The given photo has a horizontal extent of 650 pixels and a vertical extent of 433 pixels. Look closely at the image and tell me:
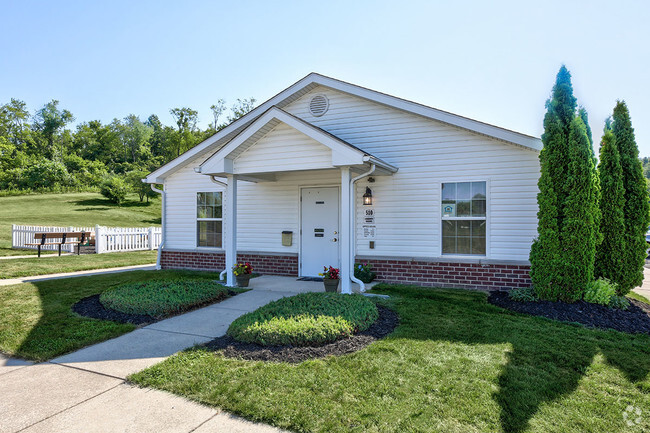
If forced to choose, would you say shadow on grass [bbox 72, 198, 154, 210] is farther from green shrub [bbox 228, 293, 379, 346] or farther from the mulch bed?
green shrub [bbox 228, 293, 379, 346]

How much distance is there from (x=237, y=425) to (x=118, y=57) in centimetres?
1389

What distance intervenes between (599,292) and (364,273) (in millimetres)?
4297

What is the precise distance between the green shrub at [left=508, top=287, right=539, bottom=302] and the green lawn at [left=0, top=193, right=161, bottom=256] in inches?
860

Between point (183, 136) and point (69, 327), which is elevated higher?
point (183, 136)

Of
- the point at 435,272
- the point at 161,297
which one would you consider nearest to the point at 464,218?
the point at 435,272

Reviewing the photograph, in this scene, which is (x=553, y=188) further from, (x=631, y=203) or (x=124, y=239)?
(x=124, y=239)

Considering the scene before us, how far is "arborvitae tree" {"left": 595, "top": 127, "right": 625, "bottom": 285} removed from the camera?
23.0ft

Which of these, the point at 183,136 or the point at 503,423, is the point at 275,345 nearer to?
the point at 503,423

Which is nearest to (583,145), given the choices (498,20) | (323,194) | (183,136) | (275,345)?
(498,20)

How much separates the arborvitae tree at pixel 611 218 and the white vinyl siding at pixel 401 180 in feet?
3.81

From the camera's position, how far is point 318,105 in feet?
31.4

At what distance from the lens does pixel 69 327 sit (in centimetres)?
521

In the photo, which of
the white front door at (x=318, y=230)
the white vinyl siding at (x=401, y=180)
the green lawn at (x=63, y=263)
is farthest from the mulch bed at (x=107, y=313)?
the green lawn at (x=63, y=263)

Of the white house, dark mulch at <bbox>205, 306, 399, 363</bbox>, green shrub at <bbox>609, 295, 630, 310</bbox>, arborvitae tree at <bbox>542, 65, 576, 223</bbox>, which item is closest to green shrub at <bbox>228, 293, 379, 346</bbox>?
dark mulch at <bbox>205, 306, 399, 363</bbox>
